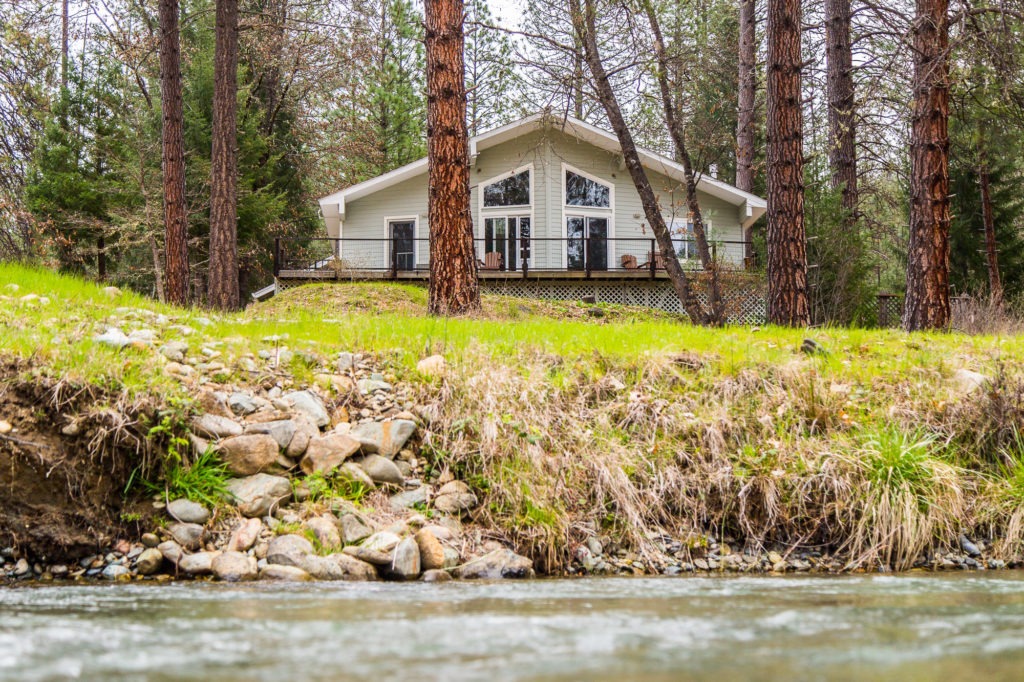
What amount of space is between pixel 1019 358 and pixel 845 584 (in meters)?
3.24

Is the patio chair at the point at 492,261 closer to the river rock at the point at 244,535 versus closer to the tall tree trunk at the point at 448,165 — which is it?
the tall tree trunk at the point at 448,165

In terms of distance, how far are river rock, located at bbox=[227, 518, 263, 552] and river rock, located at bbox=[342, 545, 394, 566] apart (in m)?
0.47

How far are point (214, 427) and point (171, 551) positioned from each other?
761 millimetres

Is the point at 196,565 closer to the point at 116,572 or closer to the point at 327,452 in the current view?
the point at 116,572

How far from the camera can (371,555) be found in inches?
155

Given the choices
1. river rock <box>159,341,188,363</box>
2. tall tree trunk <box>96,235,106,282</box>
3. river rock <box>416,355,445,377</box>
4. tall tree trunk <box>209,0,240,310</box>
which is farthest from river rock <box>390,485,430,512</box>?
tall tree trunk <box>96,235,106,282</box>

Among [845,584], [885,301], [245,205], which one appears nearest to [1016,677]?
[845,584]

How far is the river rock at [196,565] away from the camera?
384 cm

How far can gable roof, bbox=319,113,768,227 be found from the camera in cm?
2048

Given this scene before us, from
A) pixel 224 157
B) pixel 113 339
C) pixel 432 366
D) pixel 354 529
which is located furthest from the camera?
pixel 224 157

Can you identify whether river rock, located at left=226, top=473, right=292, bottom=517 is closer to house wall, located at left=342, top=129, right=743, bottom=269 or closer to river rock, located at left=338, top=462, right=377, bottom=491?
river rock, located at left=338, top=462, right=377, bottom=491

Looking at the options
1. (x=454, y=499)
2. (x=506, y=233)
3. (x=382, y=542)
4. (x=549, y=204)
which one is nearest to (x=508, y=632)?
(x=382, y=542)

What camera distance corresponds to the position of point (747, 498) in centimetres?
470

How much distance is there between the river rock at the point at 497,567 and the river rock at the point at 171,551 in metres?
1.31
